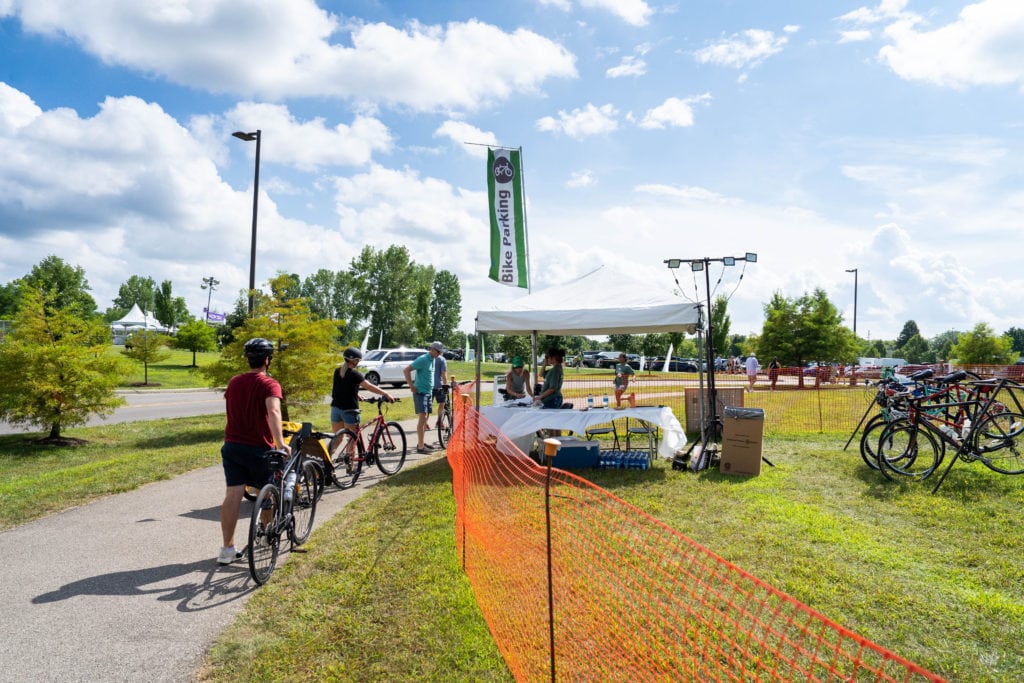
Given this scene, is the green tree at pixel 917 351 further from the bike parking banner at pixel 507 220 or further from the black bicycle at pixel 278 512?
the black bicycle at pixel 278 512

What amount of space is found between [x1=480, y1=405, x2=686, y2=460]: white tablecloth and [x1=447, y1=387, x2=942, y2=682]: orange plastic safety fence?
9.39 feet

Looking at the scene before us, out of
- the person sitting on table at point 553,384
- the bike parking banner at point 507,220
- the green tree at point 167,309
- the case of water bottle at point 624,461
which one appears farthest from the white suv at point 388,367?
the green tree at point 167,309

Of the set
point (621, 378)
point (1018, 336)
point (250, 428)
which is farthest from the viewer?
point (1018, 336)

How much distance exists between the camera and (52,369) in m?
11.2

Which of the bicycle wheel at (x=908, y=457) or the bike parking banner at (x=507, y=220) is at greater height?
the bike parking banner at (x=507, y=220)

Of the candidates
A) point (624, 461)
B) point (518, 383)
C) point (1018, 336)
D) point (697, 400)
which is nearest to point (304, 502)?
point (624, 461)

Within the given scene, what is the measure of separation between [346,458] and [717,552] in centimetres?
466

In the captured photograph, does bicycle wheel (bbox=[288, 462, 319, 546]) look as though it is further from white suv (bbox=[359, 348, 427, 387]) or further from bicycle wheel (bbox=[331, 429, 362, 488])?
white suv (bbox=[359, 348, 427, 387])

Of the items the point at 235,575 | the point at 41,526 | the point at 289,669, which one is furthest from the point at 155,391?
the point at 289,669

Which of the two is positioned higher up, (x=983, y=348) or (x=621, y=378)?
(x=983, y=348)

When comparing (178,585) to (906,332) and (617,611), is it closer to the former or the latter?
(617,611)

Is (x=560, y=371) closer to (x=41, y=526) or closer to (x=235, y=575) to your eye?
(x=235, y=575)

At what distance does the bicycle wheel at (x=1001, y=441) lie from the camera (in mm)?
7590

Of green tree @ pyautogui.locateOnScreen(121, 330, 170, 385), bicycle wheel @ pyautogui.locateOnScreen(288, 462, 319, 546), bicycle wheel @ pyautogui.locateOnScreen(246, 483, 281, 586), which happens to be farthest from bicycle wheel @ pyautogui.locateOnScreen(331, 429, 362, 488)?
green tree @ pyautogui.locateOnScreen(121, 330, 170, 385)
